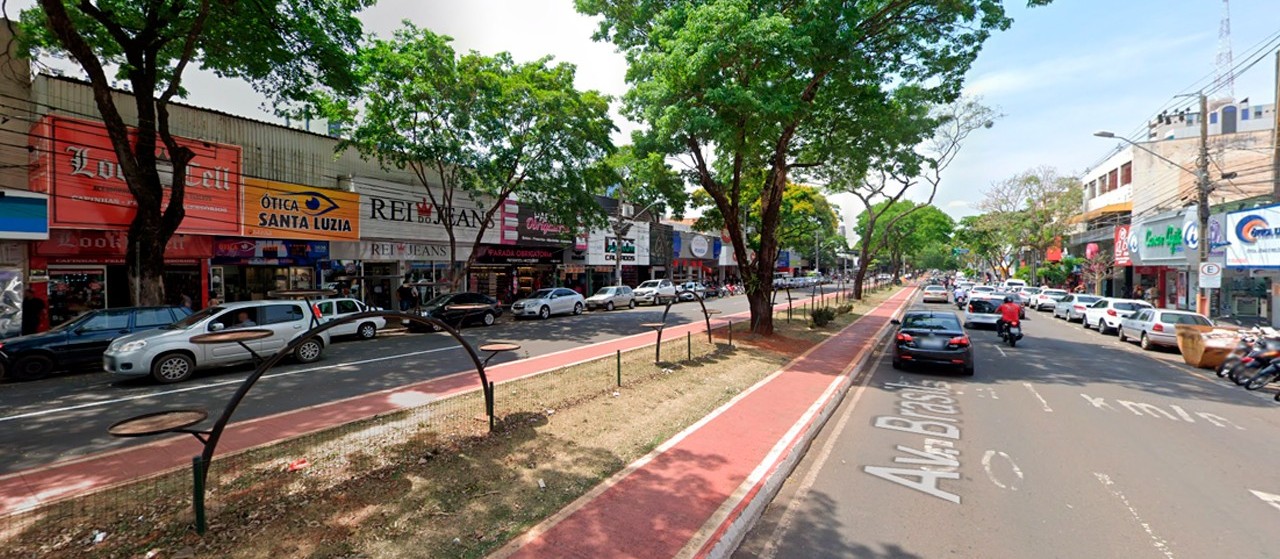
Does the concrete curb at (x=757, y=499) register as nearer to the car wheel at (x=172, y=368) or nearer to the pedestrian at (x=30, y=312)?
the car wheel at (x=172, y=368)

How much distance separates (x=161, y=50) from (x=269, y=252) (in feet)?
25.6

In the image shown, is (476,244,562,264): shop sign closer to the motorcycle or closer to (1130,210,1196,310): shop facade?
the motorcycle

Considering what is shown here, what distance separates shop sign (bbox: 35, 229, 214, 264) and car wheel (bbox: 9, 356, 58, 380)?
513 centimetres

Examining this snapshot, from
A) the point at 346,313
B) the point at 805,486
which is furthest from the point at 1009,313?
the point at 346,313

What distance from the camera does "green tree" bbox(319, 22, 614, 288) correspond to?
18422mm

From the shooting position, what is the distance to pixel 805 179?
30875mm

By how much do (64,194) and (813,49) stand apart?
21016mm

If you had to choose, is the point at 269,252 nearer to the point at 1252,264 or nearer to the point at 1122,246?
the point at 1252,264

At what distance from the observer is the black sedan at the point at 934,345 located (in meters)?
11.7

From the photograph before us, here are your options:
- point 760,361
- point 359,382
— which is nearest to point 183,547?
point 359,382

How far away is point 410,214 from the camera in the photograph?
24.8 m

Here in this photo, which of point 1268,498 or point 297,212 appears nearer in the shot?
point 1268,498

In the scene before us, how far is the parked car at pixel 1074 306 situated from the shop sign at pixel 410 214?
27.3 m

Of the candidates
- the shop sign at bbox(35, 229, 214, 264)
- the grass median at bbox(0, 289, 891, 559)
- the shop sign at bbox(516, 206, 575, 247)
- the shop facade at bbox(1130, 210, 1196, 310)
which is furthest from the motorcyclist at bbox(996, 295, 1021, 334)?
the shop sign at bbox(35, 229, 214, 264)
